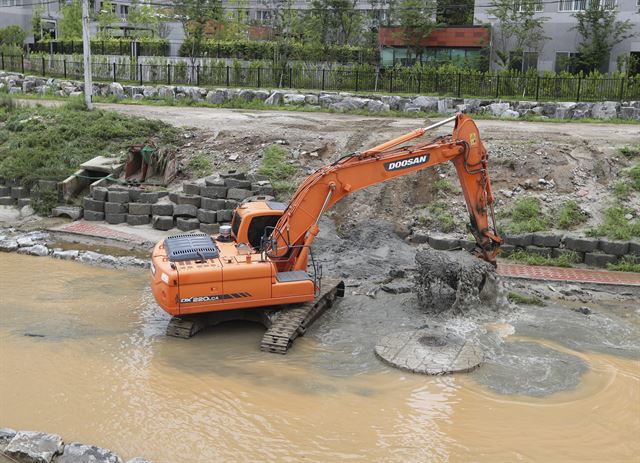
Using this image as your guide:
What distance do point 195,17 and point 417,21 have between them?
12388 mm

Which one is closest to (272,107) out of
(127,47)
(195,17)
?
(195,17)

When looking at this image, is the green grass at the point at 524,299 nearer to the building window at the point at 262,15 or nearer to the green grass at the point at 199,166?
the green grass at the point at 199,166

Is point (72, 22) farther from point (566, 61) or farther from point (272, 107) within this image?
point (566, 61)

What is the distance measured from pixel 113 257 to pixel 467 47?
2373 centimetres

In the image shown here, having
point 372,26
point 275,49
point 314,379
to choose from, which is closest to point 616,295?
point 314,379

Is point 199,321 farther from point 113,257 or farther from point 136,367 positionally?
point 113,257

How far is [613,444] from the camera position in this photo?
8828 mm

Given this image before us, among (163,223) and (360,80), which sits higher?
(360,80)

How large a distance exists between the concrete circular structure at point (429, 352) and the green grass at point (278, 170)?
24.6 feet

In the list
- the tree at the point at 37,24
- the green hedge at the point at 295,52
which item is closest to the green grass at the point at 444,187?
the green hedge at the point at 295,52

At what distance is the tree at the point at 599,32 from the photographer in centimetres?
3122

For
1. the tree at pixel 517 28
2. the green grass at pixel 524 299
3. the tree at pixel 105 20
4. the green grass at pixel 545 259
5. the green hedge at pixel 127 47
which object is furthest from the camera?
the tree at pixel 105 20

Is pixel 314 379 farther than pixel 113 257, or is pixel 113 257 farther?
pixel 113 257

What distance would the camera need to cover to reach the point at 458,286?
41.9ft
